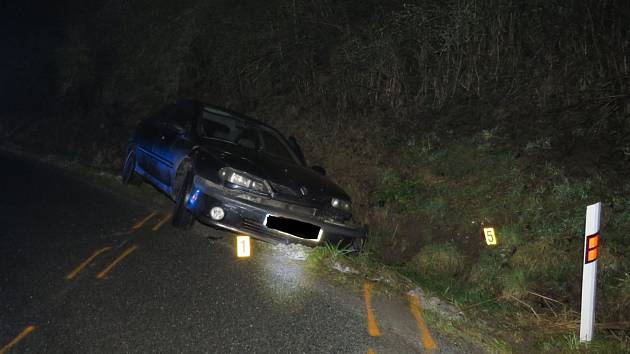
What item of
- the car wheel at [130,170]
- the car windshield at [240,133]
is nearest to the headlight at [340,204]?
the car windshield at [240,133]

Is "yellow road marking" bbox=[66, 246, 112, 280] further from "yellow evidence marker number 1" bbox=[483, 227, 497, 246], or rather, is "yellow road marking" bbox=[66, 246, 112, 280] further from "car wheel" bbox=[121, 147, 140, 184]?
"yellow evidence marker number 1" bbox=[483, 227, 497, 246]

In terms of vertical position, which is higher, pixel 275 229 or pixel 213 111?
pixel 213 111

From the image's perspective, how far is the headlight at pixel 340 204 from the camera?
5051mm

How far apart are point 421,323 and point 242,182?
2.19 m

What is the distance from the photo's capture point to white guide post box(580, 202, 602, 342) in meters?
3.48

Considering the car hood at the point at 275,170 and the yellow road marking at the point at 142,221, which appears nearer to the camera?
the car hood at the point at 275,170

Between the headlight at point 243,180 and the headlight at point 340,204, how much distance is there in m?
0.82

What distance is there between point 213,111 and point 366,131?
3.57 m

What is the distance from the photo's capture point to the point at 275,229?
14.8 feet

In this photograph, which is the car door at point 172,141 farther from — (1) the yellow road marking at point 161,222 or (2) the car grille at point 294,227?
(2) the car grille at point 294,227

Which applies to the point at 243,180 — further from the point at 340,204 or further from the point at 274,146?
the point at 274,146

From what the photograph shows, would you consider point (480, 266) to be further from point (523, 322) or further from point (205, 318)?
point (205, 318)

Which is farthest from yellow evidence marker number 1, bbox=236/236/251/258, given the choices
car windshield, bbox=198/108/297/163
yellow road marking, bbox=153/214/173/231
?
car windshield, bbox=198/108/297/163

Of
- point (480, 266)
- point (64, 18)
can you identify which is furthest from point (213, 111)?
point (64, 18)
